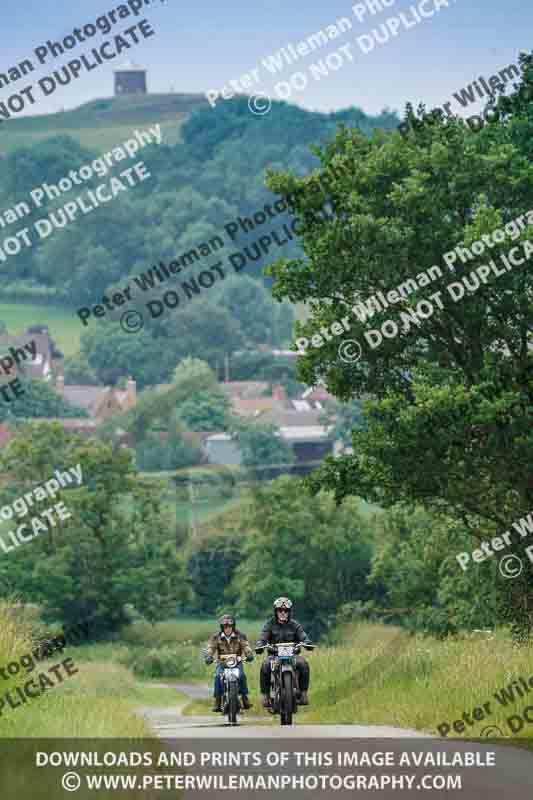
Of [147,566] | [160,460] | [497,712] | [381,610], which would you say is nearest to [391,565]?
[381,610]

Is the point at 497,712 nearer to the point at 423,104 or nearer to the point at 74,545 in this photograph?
the point at 423,104

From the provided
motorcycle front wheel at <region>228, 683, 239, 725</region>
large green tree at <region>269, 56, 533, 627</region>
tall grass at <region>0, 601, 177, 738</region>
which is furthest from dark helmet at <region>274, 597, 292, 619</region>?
large green tree at <region>269, 56, 533, 627</region>

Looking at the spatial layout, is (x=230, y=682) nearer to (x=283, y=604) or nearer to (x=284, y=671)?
(x=284, y=671)

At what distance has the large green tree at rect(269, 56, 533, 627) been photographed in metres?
28.1

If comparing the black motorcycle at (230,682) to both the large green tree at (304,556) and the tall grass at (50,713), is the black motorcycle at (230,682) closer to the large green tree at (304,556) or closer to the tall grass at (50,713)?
the tall grass at (50,713)

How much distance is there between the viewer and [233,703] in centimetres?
1906

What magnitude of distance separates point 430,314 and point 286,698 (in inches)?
470

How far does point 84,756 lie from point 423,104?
1938 centimetres

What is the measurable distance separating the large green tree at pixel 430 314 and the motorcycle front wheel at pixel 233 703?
30.6 feet

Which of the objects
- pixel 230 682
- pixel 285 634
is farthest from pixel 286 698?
pixel 285 634

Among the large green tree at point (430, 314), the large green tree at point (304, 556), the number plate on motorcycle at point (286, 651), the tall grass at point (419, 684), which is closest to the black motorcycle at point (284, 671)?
the number plate on motorcycle at point (286, 651)

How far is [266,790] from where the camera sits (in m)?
14.2

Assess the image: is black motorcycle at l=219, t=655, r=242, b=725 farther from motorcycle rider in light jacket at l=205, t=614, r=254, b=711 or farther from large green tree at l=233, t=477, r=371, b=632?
large green tree at l=233, t=477, r=371, b=632

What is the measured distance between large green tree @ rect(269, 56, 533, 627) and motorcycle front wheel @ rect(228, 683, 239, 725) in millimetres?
9319
